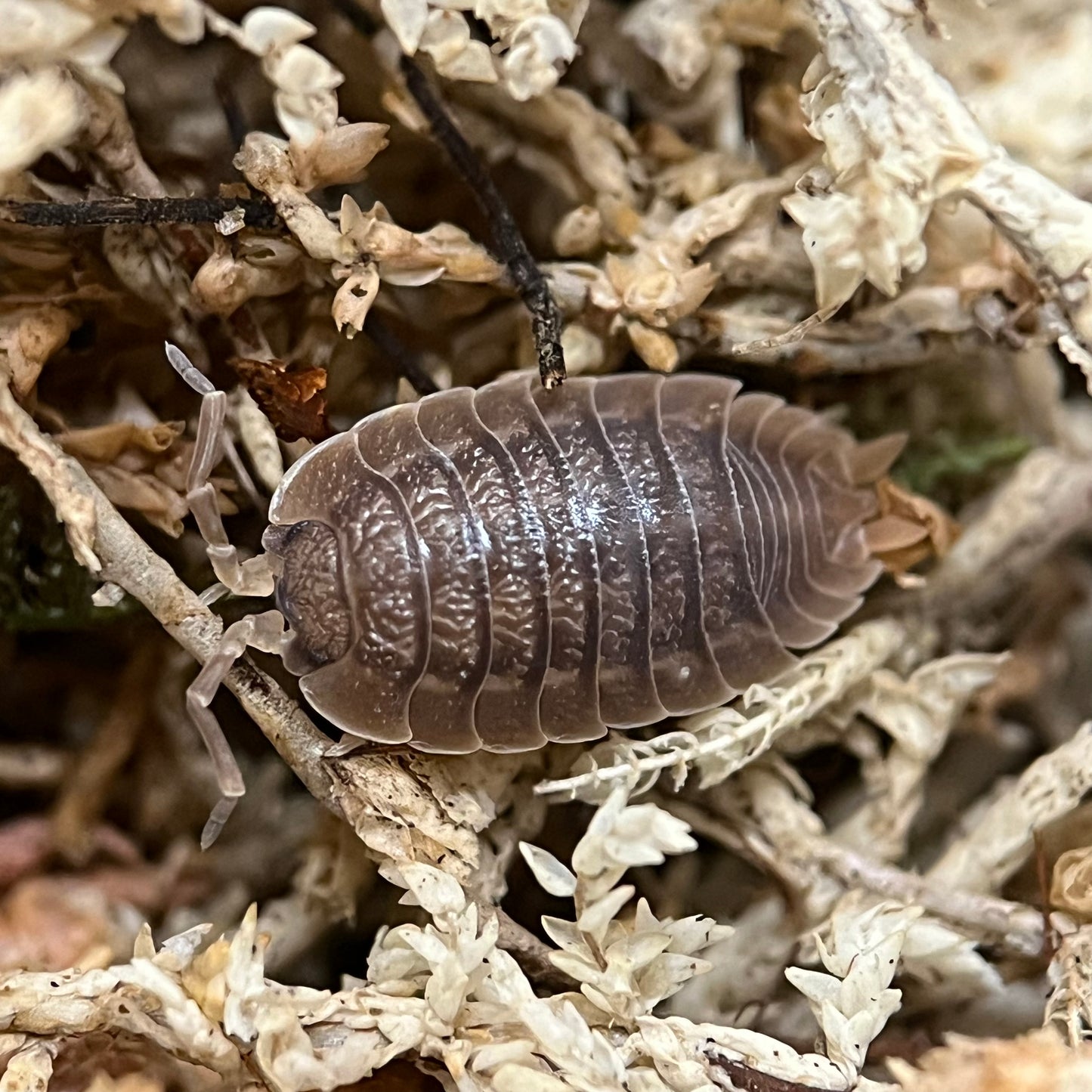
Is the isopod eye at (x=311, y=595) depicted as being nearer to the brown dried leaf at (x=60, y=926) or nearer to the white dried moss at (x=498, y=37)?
the brown dried leaf at (x=60, y=926)

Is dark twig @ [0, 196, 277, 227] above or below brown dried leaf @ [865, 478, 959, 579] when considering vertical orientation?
above

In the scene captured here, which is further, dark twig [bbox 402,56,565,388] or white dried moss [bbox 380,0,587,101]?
dark twig [bbox 402,56,565,388]

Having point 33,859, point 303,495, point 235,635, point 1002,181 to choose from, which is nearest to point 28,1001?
point 33,859

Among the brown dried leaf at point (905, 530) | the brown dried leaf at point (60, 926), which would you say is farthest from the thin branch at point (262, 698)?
the brown dried leaf at point (905, 530)

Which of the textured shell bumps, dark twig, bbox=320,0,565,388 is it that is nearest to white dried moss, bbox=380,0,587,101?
dark twig, bbox=320,0,565,388

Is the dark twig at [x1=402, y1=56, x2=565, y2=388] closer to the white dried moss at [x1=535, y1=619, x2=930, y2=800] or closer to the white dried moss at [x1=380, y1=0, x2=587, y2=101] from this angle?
the white dried moss at [x1=380, y1=0, x2=587, y2=101]

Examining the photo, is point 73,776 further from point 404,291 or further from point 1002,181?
point 1002,181
